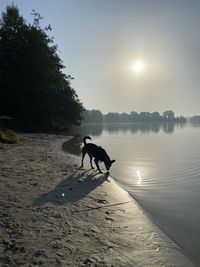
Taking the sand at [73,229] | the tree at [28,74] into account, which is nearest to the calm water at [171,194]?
the sand at [73,229]

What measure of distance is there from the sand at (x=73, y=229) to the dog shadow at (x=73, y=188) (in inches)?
1.0

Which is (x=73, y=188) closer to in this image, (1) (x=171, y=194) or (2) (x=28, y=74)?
(1) (x=171, y=194)

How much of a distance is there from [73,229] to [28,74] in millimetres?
44237

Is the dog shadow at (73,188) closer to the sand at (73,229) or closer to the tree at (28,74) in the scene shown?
the sand at (73,229)

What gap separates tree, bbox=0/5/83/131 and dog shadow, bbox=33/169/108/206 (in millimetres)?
36141

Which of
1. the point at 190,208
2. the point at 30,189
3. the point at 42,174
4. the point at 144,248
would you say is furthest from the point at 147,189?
the point at 144,248

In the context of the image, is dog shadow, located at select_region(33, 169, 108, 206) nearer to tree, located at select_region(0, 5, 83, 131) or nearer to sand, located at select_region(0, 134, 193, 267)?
sand, located at select_region(0, 134, 193, 267)

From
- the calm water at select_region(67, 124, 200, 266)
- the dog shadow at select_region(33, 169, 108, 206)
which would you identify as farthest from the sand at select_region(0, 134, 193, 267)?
the calm water at select_region(67, 124, 200, 266)

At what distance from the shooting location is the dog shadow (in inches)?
363

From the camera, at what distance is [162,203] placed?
10.9 metres

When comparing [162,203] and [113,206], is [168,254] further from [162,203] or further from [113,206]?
[162,203]

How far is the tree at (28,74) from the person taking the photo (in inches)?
1925

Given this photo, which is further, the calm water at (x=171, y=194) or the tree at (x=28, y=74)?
the tree at (x=28, y=74)

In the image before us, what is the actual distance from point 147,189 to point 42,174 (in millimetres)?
3922
